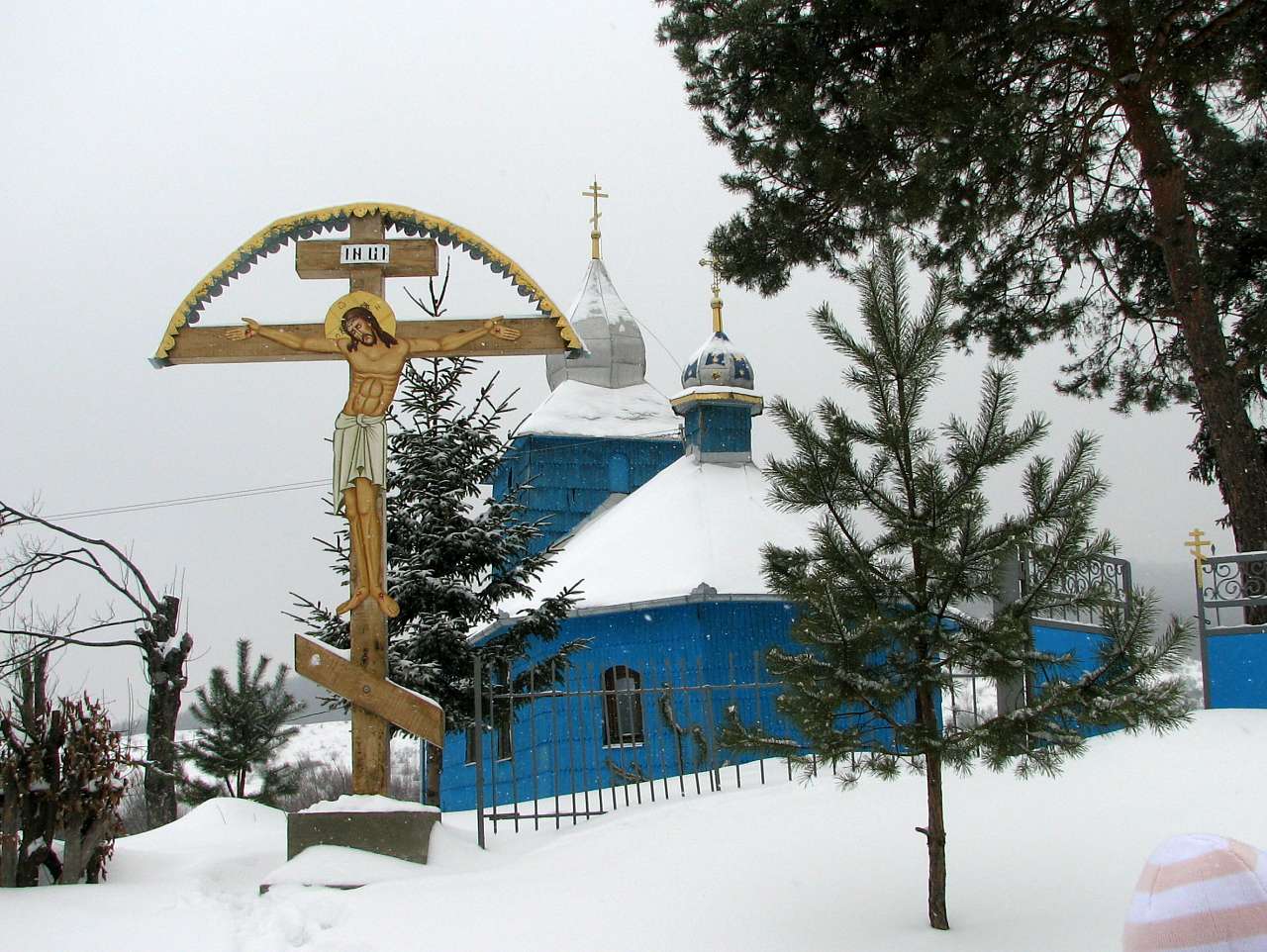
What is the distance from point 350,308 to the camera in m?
8.58

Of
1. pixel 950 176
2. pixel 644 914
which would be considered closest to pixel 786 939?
pixel 644 914

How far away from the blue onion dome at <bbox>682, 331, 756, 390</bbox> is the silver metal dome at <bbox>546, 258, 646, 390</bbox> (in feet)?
17.4

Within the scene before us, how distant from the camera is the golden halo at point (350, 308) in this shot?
8586 millimetres

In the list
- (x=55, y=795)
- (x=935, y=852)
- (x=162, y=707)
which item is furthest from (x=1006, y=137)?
(x=162, y=707)

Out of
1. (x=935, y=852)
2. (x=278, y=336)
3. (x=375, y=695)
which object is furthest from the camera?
(x=278, y=336)

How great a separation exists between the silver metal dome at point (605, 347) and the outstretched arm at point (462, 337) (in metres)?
16.3

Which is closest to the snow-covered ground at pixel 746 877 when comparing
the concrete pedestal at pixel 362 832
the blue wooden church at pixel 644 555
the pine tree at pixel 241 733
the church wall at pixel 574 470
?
the concrete pedestal at pixel 362 832

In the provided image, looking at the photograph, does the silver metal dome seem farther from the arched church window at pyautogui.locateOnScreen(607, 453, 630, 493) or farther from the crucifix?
the crucifix

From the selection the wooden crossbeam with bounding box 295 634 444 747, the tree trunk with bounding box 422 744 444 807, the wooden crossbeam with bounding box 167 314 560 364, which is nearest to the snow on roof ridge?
the tree trunk with bounding box 422 744 444 807

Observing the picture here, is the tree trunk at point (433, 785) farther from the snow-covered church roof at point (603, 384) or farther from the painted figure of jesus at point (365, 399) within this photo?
the snow-covered church roof at point (603, 384)

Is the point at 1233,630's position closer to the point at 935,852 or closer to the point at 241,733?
the point at 935,852

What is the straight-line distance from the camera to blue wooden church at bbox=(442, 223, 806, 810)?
15844 mm

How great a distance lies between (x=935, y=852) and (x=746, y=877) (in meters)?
1.38

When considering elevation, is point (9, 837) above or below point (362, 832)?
above
